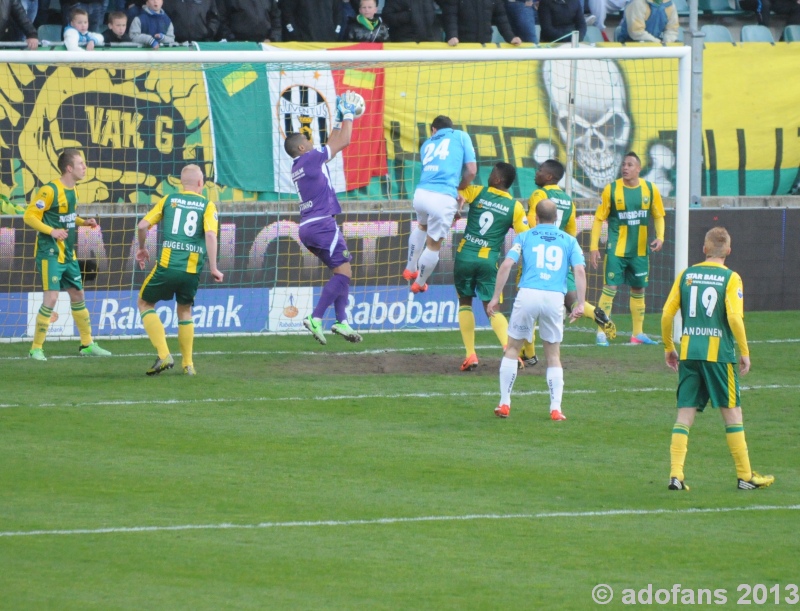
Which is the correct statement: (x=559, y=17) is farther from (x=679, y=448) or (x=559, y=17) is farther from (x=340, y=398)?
(x=679, y=448)

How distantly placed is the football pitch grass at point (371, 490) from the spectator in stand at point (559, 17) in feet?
27.7

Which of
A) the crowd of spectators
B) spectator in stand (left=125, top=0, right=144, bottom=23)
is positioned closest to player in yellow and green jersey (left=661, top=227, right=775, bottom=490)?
the crowd of spectators

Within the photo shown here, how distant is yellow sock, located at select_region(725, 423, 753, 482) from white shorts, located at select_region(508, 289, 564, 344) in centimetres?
258

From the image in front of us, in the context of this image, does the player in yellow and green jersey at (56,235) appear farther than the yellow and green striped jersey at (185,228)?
Yes

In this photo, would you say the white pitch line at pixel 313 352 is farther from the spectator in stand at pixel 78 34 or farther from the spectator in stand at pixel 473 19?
the spectator in stand at pixel 473 19

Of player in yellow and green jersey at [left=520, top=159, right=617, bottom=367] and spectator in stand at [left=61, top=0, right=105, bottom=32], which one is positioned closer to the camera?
player in yellow and green jersey at [left=520, top=159, right=617, bottom=367]

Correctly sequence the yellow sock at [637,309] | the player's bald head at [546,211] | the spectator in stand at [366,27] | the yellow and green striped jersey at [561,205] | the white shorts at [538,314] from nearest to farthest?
the white shorts at [538,314]
the player's bald head at [546,211]
the yellow and green striped jersey at [561,205]
the yellow sock at [637,309]
the spectator in stand at [366,27]

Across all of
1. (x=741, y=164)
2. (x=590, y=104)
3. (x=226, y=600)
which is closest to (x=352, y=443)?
(x=226, y=600)

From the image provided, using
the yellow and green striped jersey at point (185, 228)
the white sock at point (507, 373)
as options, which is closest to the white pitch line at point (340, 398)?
the white sock at point (507, 373)

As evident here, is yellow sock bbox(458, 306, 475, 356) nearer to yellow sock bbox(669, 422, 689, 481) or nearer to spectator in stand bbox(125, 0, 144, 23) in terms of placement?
yellow sock bbox(669, 422, 689, 481)

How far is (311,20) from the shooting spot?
1962cm

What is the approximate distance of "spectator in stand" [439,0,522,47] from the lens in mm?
20078

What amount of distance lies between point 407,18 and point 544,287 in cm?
998

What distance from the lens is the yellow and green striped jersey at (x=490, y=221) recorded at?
44.1 ft
